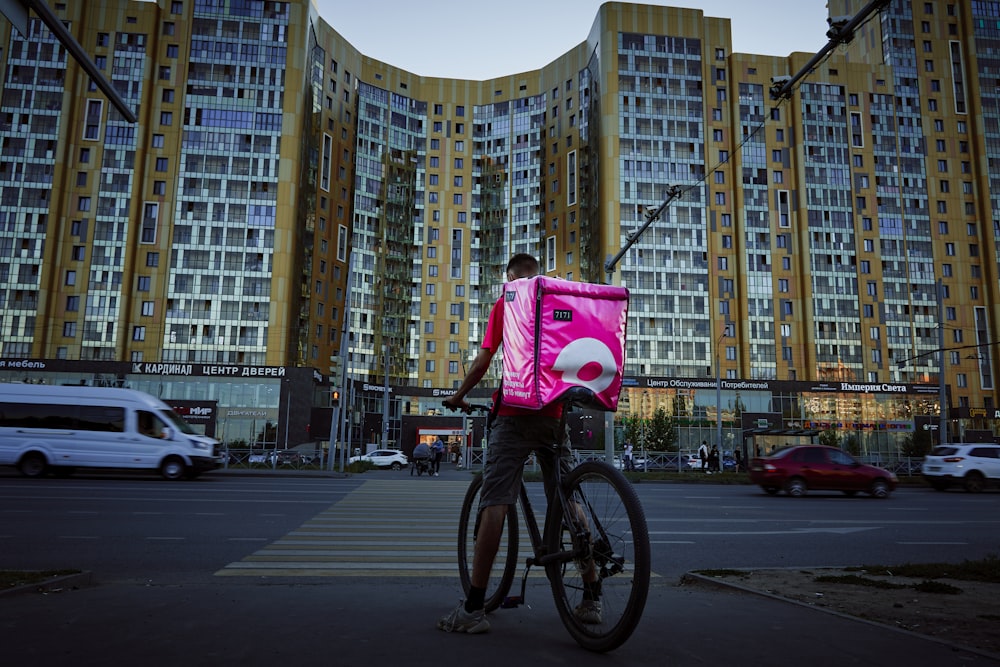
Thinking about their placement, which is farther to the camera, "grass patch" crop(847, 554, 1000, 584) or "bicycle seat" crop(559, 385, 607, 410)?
"grass patch" crop(847, 554, 1000, 584)

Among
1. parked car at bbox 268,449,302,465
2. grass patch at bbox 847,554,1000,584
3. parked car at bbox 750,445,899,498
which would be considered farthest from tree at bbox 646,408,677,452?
grass patch at bbox 847,554,1000,584

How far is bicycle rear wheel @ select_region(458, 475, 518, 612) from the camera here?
154 inches

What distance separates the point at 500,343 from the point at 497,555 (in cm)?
123

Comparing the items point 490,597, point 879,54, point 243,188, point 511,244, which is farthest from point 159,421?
point 879,54

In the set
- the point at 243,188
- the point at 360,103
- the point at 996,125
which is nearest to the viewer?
the point at 243,188

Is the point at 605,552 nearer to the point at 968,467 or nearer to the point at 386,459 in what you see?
the point at 968,467

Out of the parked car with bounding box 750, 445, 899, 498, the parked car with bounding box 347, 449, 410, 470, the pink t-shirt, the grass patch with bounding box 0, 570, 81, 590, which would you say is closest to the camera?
the pink t-shirt

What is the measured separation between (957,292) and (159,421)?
81.7 metres

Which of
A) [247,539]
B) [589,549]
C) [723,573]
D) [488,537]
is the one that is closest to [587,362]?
[589,549]

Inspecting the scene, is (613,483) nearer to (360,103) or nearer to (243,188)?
(243,188)

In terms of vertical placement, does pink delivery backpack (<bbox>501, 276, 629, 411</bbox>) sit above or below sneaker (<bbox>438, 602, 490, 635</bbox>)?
above

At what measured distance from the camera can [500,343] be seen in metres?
4.02

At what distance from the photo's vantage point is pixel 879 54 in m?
80.9

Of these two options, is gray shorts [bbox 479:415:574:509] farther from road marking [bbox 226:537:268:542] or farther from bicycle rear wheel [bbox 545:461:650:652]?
road marking [bbox 226:537:268:542]
